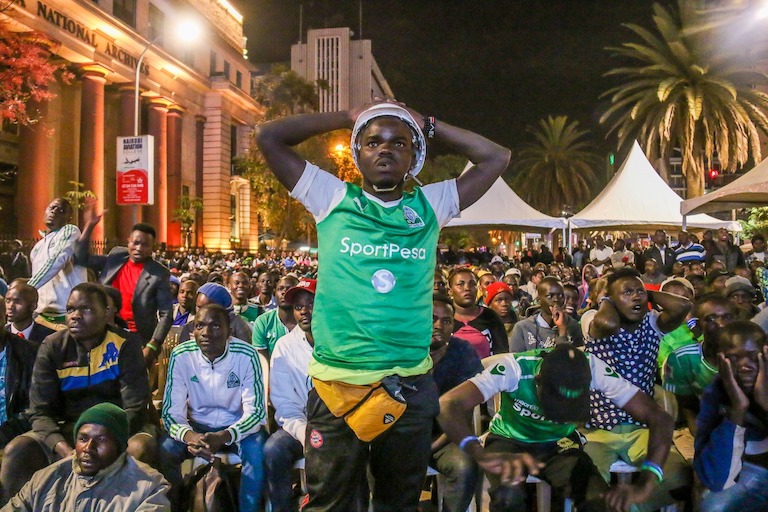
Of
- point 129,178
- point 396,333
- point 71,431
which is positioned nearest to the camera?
point 396,333

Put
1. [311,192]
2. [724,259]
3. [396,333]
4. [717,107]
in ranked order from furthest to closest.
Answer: [717,107] → [724,259] → [311,192] → [396,333]

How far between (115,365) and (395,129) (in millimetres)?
2915

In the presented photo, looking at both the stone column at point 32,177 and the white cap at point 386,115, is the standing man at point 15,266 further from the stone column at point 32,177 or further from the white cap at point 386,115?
the white cap at point 386,115

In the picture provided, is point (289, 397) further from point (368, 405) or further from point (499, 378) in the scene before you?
point (368, 405)

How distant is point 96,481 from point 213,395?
46.7 inches

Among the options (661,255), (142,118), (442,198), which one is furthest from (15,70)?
(142,118)

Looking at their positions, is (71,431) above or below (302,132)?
below

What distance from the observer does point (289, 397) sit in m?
4.52

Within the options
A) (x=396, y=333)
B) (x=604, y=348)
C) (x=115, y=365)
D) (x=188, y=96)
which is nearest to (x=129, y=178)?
(x=115, y=365)

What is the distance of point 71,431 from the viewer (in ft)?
13.1

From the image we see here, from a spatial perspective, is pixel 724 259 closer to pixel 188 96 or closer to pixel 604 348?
pixel 604 348

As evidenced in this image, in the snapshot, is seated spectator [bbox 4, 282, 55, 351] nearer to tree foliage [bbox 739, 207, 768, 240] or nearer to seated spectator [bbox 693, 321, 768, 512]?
seated spectator [bbox 693, 321, 768, 512]

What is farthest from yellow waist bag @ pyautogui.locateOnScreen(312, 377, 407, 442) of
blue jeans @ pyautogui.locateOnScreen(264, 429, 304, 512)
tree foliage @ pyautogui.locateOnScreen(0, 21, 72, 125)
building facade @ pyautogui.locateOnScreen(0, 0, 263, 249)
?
building facade @ pyautogui.locateOnScreen(0, 0, 263, 249)

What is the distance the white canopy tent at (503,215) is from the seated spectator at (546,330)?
9.75 meters
